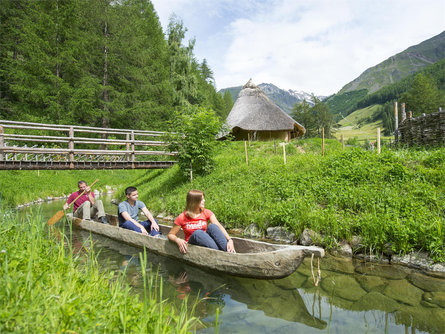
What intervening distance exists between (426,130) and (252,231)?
9.82m

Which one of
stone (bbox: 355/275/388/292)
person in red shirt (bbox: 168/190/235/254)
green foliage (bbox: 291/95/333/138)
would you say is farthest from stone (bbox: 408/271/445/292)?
green foliage (bbox: 291/95/333/138)

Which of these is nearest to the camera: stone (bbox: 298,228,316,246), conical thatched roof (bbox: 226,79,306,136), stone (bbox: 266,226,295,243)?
stone (bbox: 298,228,316,246)

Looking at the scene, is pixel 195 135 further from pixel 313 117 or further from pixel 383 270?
pixel 313 117

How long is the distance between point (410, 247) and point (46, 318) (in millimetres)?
5810

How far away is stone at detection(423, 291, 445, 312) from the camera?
11.9 feet

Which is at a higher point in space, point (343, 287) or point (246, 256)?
point (246, 256)

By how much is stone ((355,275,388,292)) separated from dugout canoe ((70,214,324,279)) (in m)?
1.24

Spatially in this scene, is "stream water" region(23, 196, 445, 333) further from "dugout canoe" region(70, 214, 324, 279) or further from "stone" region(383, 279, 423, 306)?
"dugout canoe" region(70, 214, 324, 279)

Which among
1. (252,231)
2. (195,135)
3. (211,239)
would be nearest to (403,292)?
(211,239)

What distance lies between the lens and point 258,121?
20625 mm

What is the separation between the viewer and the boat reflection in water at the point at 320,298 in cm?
322

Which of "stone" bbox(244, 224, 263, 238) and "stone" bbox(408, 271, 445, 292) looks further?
"stone" bbox(244, 224, 263, 238)

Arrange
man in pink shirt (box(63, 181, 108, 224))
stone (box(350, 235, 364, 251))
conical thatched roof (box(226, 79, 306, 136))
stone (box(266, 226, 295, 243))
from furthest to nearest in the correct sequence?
1. conical thatched roof (box(226, 79, 306, 136))
2. man in pink shirt (box(63, 181, 108, 224))
3. stone (box(266, 226, 295, 243))
4. stone (box(350, 235, 364, 251))

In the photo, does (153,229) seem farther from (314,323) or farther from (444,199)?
(444,199)
